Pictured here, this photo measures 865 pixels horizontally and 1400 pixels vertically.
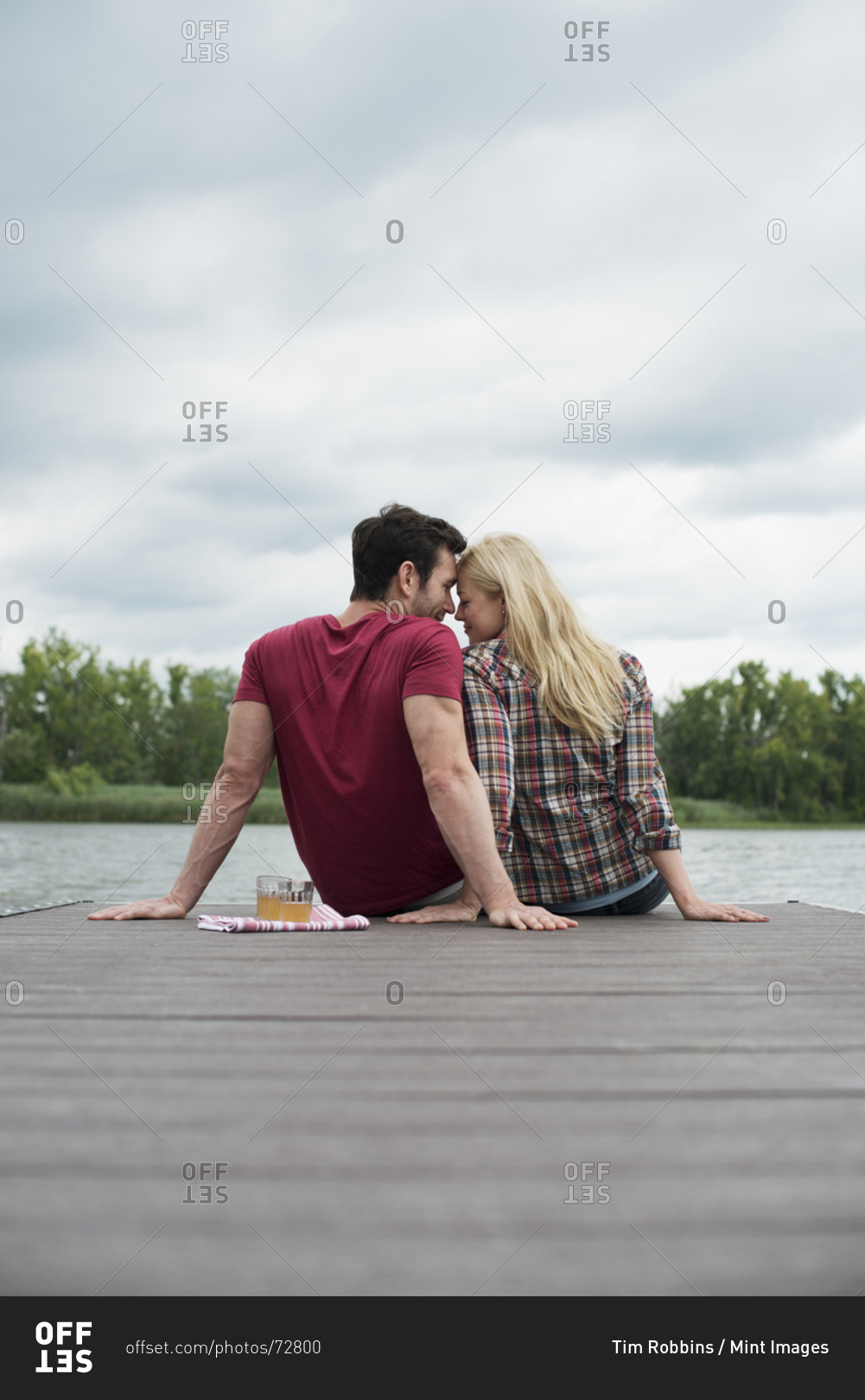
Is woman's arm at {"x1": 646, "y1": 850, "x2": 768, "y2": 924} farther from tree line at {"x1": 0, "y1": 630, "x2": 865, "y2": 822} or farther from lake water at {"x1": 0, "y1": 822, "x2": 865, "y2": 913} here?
tree line at {"x1": 0, "y1": 630, "x2": 865, "y2": 822}

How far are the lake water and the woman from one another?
750mm

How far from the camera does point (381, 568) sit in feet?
10.9

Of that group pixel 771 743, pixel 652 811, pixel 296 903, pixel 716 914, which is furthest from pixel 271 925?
pixel 771 743

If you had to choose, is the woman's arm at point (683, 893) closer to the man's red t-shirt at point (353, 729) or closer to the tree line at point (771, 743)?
the man's red t-shirt at point (353, 729)

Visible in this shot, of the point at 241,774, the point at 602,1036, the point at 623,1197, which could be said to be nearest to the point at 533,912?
the point at 241,774

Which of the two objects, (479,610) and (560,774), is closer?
(560,774)

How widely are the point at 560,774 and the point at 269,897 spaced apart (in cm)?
102

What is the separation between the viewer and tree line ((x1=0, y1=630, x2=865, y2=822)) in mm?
31266

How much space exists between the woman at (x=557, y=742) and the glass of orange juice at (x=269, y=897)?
0.40m

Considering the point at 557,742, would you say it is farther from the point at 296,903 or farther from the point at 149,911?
the point at 149,911

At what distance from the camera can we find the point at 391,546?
3.32 metres

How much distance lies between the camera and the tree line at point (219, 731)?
31.3 meters
